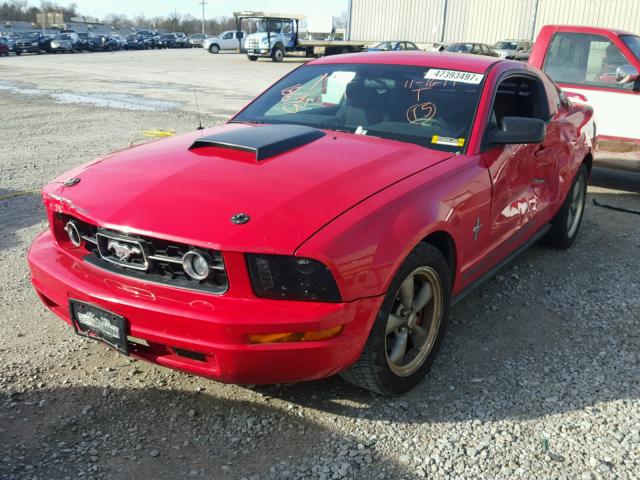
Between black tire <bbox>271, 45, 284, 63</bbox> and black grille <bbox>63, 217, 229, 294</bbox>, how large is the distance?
1359 inches

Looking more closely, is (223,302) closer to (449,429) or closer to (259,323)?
(259,323)

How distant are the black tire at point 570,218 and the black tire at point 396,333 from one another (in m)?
2.21

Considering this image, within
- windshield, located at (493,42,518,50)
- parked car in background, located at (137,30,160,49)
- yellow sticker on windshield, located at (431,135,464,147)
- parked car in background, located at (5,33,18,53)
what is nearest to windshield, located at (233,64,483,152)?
yellow sticker on windshield, located at (431,135,464,147)

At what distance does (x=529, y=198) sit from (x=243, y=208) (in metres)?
2.26

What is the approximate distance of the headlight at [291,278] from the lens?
2.37m

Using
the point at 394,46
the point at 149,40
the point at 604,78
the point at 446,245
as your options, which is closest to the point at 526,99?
the point at 446,245

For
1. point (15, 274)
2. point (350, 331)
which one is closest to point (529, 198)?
point (350, 331)

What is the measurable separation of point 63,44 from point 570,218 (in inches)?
1807

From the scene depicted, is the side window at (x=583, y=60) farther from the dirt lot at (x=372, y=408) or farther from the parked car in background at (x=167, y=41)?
the parked car in background at (x=167, y=41)

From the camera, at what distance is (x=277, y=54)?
117ft

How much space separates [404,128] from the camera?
3539 mm

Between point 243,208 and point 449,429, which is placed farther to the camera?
point 449,429

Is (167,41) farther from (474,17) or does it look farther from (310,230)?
(310,230)

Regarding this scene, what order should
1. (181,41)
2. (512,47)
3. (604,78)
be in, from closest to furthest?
(604,78) < (512,47) < (181,41)
